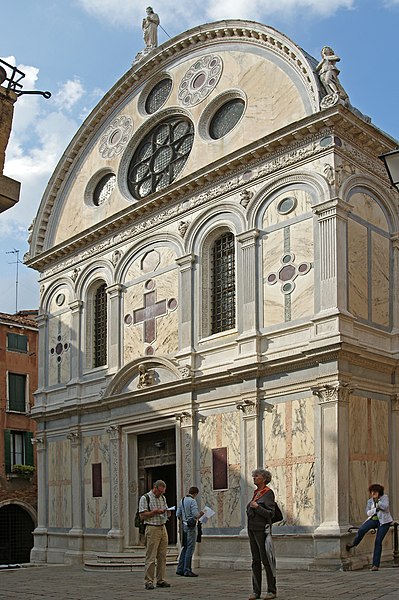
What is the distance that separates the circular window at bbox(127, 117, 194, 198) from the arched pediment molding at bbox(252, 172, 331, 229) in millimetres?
3608

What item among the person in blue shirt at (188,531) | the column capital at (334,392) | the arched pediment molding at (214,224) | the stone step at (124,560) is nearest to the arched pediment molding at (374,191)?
the arched pediment molding at (214,224)

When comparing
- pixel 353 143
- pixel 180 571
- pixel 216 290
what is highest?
pixel 353 143

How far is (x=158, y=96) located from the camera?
26.5m

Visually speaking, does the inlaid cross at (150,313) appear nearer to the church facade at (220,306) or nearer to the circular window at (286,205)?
the church facade at (220,306)

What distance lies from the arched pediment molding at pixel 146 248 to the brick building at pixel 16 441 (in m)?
12.1

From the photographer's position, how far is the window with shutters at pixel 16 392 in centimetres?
3675

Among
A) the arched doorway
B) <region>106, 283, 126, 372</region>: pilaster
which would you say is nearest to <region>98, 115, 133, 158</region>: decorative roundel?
<region>106, 283, 126, 372</region>: pilaster

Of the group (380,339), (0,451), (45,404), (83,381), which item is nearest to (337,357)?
(380,339)

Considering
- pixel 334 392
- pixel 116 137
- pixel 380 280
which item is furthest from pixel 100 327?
pixel 334 392

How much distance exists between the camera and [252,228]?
2166cm

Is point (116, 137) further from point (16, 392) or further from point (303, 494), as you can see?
point (16, 392)

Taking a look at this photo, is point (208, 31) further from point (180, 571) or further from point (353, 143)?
point (180, 571)

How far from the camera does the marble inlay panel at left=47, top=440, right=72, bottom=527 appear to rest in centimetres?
2661

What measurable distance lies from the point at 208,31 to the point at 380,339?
981cm
